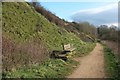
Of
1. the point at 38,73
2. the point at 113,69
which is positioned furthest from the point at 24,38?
the point at 38,73

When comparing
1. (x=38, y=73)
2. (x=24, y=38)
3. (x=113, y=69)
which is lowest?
(x=113, y=69)

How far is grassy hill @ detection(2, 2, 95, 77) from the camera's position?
42.8 ft

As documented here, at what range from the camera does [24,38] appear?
21984mm

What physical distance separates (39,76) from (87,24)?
2818 inches

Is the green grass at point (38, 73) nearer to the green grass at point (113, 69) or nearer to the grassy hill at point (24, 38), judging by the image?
the grassy hill at point (24, 38)

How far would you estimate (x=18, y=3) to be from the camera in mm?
29453

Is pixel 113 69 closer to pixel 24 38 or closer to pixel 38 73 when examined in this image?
pixel 38 73

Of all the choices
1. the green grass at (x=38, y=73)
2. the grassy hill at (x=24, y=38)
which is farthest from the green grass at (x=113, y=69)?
the grassy hill at (x=24, y=38)

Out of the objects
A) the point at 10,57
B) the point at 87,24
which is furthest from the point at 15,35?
the point at 87,24

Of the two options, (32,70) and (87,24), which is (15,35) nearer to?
(32,70)

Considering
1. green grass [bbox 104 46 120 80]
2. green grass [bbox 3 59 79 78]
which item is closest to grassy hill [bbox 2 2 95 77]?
green grass [bbox 3 59 79 78]

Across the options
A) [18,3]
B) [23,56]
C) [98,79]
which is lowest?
[98,79]

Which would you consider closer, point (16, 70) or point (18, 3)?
point (16, 70)

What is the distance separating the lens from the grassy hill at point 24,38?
513 inches
